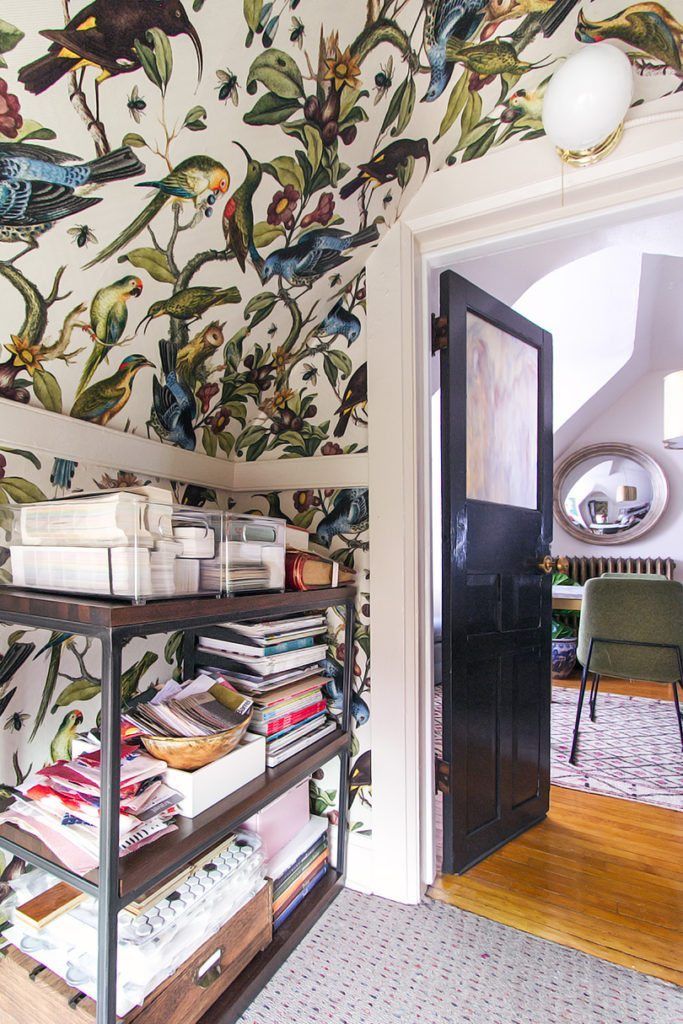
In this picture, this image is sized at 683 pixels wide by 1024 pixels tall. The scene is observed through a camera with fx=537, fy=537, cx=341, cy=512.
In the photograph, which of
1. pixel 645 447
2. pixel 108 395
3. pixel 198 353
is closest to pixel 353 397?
pixel 198 353

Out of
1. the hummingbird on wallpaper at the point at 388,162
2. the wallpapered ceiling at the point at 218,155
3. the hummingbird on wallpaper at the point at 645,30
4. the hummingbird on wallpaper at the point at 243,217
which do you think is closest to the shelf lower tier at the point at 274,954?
the wallpapered ceiling at the point at 218,155

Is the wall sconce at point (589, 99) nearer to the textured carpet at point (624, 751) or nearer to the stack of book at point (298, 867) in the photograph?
the stack of book at point (298, 867)

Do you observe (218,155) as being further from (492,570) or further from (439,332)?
(492,570)

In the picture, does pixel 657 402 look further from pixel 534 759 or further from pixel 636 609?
pixel 534 759

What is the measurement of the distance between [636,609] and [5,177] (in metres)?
2.88

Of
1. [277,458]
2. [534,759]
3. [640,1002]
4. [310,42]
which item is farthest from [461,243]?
[640,1002]

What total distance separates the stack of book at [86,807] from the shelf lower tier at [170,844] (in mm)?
15

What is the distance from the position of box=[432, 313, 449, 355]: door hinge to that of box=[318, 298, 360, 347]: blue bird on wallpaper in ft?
0.76

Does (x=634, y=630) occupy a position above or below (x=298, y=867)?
above

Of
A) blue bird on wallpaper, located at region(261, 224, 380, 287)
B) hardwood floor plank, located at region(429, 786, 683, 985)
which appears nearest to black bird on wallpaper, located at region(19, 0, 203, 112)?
blue bird on wallpaper, located at region(261, 224, 380, 287)

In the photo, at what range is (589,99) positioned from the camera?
1125 millimetres

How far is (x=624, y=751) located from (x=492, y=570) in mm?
1698

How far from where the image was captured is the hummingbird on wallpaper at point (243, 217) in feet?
3.91

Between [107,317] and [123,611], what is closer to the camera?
[123,611]
